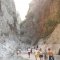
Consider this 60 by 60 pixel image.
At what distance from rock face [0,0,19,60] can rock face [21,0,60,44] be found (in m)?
0.23

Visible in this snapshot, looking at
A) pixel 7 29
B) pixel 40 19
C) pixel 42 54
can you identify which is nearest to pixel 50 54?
pixel 42 54

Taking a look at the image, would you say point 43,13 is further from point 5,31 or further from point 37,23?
point 5,31

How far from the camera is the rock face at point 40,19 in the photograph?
5.15m

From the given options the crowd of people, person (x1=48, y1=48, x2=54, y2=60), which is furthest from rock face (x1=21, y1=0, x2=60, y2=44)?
person (x1=48, y1=48, x2=54, y2=60)

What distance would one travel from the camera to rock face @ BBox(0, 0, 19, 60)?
5074 millimetres

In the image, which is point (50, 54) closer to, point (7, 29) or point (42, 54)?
point (42, 54)

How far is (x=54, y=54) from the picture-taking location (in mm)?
5070

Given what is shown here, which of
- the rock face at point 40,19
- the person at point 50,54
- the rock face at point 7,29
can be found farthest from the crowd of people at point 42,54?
the rock face at point 7,29

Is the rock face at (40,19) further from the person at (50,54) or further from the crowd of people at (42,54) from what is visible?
the person at (50,54)

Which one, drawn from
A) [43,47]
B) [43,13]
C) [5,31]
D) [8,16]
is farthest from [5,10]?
[43,47]

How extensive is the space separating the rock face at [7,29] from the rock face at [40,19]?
226 millimetres

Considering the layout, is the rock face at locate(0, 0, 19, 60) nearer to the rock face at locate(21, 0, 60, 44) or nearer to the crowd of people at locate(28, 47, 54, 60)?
the rock face at locate(21, 0, 60, 44)

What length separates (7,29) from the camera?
509 centimetres

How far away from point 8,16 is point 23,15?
338mm
